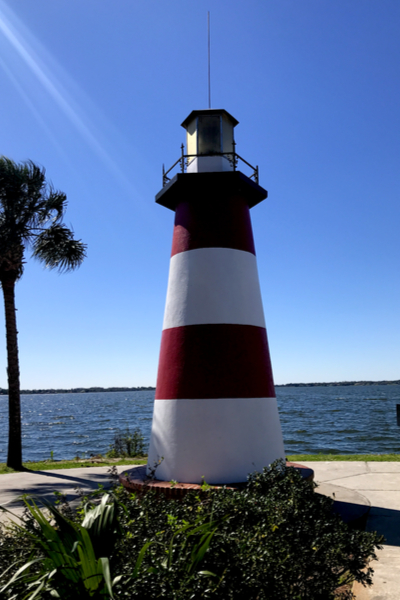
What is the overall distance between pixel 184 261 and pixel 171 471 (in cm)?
373

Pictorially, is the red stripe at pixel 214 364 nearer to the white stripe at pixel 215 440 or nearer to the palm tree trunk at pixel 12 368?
the white stripe at pixel 215 440

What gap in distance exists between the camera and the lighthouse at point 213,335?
7.77 m

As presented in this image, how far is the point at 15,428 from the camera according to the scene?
15.6m

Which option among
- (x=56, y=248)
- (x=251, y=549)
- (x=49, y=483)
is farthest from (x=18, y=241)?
(x=251, y=549)

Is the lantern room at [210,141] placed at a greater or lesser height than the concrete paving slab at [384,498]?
greater

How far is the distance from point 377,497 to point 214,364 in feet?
15.2

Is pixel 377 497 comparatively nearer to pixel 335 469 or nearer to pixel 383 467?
pixel 335 469

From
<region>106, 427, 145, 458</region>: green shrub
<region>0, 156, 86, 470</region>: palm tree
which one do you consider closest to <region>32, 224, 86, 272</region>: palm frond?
<region>0, 156, 86, 470</region>: palm tree

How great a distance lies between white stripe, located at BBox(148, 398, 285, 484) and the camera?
7.66m

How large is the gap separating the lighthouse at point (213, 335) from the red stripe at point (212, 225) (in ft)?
0.06

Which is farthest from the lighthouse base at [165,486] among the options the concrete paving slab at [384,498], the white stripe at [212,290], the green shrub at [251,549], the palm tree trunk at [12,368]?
the palm tree trunk at [12,368]

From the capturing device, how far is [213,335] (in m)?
8.08

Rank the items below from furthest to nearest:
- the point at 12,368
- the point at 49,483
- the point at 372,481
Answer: the point at 12,368 < the point at 49,483 < the point at 372,481

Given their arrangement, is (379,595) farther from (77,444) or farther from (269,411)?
(77,444)
